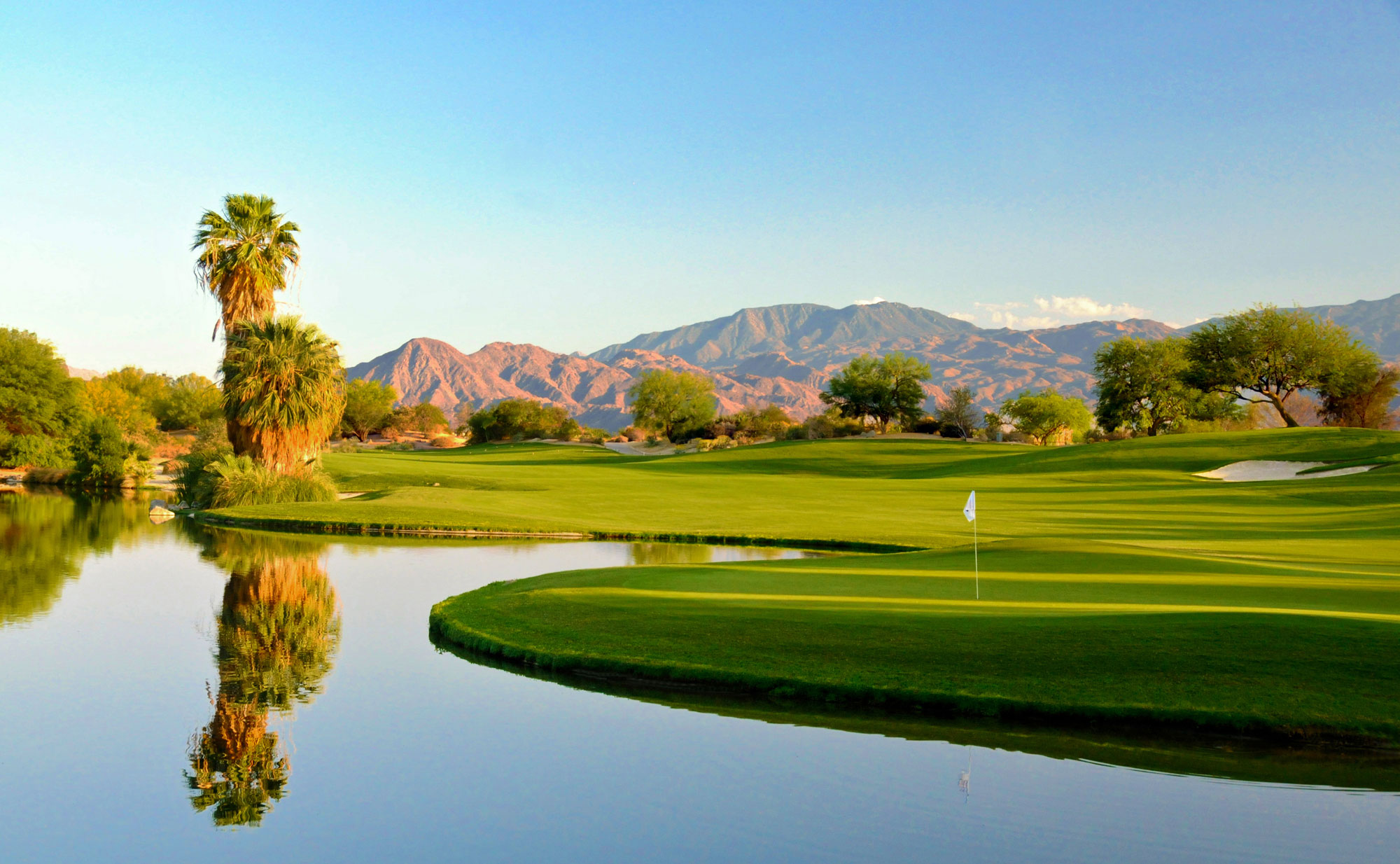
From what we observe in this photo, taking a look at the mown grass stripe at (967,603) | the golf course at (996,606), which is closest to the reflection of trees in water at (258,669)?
the golf course at (996,606)

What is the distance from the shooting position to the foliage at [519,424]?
109062 millimetres

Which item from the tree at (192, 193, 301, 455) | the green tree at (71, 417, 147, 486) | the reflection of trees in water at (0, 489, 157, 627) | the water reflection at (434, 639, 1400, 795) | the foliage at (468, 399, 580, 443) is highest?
the tree at (192, 193, 301, 455)

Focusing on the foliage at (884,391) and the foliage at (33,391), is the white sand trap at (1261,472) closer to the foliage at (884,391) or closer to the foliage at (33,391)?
the foliage at (884,391)

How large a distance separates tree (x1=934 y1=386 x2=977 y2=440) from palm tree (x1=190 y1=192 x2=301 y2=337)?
60.2 meters

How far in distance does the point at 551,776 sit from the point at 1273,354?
70.8 metres

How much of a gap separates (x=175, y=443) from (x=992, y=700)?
7004cm

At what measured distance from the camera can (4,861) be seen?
22.8 ft

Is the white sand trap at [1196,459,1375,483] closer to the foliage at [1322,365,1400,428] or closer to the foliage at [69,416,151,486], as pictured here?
the foliage at [1322,365,1400,428]

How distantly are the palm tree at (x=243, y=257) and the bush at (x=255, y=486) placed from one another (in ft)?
21.0

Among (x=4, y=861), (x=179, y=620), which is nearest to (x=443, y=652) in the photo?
(x=179, y=620)

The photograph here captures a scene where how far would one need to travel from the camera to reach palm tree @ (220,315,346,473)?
117 ft

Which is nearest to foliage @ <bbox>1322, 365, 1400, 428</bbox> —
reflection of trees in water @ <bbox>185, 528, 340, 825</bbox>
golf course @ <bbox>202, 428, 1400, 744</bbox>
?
golf course @ <bbox>202, 428, 1400, 744</bbox>

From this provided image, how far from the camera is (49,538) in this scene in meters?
26.7

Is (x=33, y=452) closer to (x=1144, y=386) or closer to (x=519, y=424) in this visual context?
(x=519, y=424)
